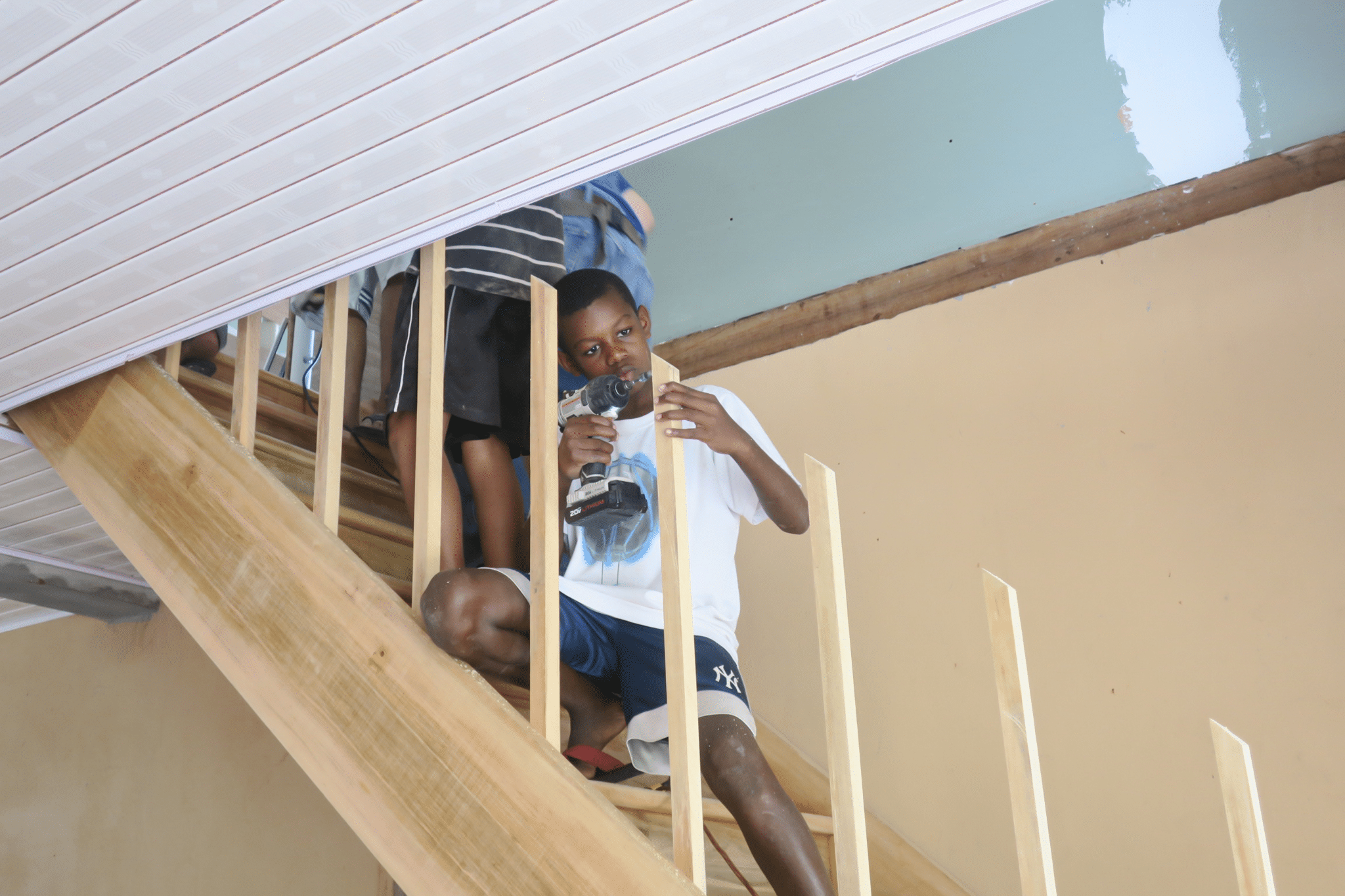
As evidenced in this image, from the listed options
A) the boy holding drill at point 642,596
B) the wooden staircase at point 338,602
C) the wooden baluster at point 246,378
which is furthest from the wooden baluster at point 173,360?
the boy holding drill at point 642,596

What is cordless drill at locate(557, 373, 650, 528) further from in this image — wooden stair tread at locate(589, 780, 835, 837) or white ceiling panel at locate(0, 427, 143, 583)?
white ceiling panel at locate(0, 427, 143, 583)

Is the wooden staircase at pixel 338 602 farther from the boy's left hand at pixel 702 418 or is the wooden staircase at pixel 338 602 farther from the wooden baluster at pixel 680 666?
the boy's left hand at pixel 702 418

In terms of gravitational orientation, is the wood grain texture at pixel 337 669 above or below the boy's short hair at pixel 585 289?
below

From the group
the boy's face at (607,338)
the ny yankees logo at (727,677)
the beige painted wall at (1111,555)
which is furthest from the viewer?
the beige painted wall at (1111,555)

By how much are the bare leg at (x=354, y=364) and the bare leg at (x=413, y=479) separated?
1.30ft

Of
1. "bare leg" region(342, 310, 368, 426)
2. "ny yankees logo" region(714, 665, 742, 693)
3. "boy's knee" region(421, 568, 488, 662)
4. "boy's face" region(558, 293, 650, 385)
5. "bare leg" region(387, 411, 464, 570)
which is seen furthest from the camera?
"bare leg" region(342, 310, 368, 426)

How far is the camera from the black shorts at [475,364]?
144 cm

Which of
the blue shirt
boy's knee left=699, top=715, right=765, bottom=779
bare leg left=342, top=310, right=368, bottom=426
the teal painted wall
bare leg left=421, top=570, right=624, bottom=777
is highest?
the teal painted wall

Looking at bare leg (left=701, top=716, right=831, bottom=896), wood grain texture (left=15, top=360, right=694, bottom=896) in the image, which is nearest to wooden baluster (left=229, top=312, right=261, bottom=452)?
wood grain texture (left=15, top=360, right=694, bottom=896)

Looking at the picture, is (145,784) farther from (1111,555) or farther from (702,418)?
(1111,555)

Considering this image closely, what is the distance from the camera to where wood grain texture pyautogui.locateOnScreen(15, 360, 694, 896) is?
1.04 m

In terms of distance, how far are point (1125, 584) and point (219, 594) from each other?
59.8 inches

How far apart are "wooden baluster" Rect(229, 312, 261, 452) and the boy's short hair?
44 centimetres

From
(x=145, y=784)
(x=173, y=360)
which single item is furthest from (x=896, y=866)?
(x=145, y=784)
